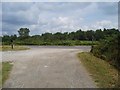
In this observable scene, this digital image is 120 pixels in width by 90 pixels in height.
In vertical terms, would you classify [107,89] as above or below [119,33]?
below

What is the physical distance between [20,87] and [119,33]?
326 inches

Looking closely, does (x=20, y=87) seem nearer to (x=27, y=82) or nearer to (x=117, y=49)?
(x=27, y=82)

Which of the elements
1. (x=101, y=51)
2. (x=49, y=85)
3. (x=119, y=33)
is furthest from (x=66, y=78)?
(x=101, y=51)

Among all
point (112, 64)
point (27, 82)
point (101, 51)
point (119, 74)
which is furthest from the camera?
point (101, 51)

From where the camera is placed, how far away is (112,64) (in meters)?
17.9

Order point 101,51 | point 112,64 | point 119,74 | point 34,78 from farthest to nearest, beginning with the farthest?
point 101,51 < point 112,64 < point 119,74 < point 34,78

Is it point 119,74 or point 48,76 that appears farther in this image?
point 119,74

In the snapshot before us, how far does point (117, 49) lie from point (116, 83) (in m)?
6.20

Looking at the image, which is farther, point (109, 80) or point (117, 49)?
point (117, 49)

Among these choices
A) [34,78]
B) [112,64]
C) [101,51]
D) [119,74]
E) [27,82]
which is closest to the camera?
[27,82]

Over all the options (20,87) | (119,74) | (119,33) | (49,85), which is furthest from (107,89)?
(119,33)

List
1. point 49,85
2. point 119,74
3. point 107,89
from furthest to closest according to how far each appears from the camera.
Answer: point 119,74
point 49,85
point 107,89

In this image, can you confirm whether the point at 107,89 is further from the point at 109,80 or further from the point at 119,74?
the point at 119,74

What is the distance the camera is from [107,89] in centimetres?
1011
